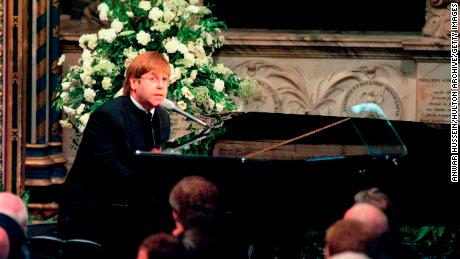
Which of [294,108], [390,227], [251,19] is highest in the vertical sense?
[251,19]

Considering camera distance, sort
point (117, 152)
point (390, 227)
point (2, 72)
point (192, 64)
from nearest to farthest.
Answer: point (390, 227) → point (117, 152) → point (192, 64) → point (2, 72)

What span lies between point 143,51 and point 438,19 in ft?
8.11

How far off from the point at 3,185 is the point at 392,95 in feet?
10.2

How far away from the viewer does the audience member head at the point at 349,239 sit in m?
5.78

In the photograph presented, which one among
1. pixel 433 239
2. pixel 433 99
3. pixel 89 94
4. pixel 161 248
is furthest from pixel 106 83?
pixel 161 248

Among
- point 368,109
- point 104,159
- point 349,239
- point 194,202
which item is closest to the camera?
point 349,239

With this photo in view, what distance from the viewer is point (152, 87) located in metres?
7.46

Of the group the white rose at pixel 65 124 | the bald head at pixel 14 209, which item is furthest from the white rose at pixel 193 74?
the bald head at pixel 14 209

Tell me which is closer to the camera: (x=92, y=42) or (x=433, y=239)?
(x=433, y=239)

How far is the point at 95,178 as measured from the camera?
295 inches

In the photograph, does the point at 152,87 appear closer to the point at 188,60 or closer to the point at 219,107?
the point at 188,60

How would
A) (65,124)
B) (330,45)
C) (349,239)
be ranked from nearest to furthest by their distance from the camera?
(349,239) < (65,124) < (330,45)

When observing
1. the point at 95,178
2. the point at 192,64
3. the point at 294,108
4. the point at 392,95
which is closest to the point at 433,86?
the point at 392,95

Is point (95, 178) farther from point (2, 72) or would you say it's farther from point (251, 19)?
point (251, 19)
